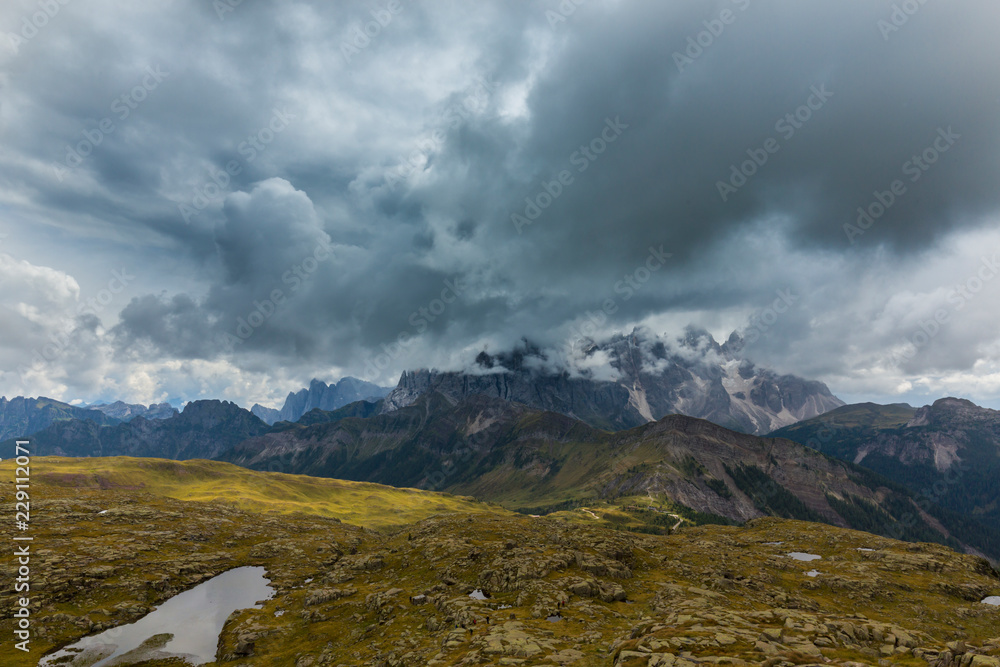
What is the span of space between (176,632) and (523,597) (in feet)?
200

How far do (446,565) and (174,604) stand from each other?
2138 inches

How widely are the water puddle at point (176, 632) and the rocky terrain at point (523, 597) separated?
8.11 feet

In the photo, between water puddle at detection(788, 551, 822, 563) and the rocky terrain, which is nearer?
the rocky terrain

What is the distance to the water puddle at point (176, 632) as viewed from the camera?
65938 millimetres

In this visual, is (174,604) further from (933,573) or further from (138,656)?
(933,573)

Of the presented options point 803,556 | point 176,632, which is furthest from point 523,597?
point 803,556

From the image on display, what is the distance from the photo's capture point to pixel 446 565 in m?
94.6

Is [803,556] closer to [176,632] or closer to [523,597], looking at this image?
[523,597]

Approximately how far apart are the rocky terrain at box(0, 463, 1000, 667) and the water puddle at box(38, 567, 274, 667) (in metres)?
2.47

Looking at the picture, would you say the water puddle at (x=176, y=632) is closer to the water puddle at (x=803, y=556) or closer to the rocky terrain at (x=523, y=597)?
the rocky terrain at (x=523, y=597)

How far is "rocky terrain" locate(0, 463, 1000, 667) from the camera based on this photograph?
154ft

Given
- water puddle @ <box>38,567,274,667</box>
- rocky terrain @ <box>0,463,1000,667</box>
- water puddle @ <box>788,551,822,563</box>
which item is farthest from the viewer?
water puddle @ <box>788,551,822,563</box>

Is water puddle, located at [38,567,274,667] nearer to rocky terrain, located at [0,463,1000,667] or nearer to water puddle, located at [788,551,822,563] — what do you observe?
rocky terrain, located at [0,463,1000,667]

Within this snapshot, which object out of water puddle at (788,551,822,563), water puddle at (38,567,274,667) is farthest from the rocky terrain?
water puddle at (788,551,822,563)
